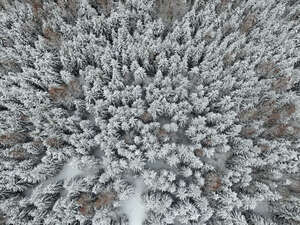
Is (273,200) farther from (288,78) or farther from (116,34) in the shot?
(116,34)

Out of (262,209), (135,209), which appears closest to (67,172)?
(135,209)

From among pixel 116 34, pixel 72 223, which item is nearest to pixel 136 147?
pixel 72 223

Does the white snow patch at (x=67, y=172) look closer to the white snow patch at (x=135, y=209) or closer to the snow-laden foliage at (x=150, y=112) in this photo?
the snow-laden foliage at (x=150, y=112)

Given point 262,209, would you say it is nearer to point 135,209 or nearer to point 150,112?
point 135,209

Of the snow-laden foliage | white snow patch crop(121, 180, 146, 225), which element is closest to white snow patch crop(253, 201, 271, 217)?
the snow-laden foliage

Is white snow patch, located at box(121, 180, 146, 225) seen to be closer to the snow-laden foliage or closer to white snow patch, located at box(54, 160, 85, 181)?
the snow-laden foliage
